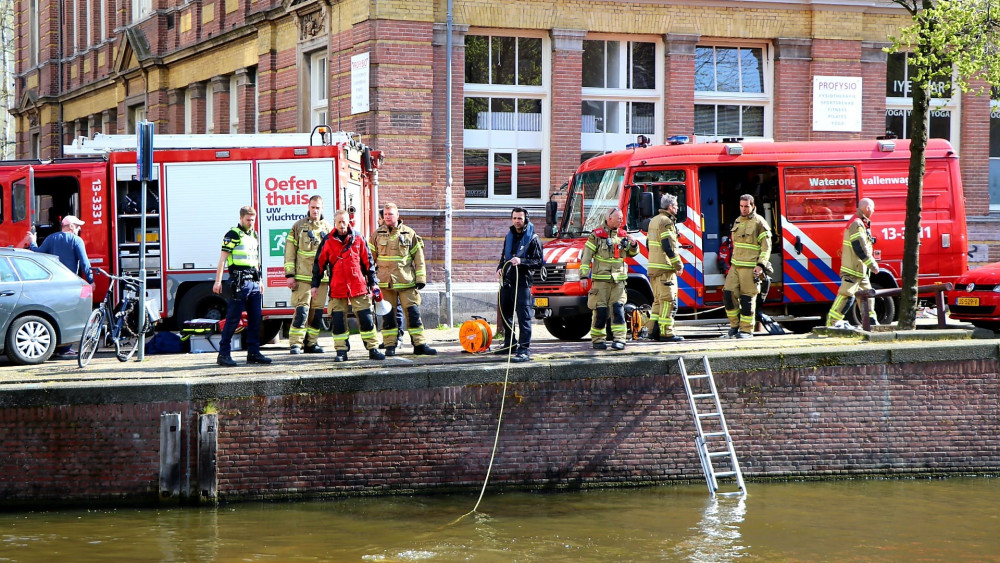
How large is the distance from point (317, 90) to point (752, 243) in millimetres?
11458

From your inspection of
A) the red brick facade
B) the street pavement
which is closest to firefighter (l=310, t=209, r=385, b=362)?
the street pavement

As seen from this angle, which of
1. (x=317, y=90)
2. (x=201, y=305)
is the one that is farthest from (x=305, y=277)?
(x=317, y=90)

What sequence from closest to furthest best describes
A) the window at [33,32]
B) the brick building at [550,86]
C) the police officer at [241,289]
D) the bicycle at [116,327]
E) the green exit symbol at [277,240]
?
the police officer at [241,289], the bicycle at [116,327], the green exit symbol at [277,240], the brick building at [550,86], the window at [33,32]

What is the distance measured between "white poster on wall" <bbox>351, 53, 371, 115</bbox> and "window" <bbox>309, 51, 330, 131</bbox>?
6.16ft

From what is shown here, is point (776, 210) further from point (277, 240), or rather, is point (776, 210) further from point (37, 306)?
point (37, 306)

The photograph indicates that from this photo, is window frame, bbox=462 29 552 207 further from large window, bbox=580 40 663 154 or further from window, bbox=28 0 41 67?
window, bbox=28 0 41 67

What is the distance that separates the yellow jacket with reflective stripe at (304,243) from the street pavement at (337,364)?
100 centimetres

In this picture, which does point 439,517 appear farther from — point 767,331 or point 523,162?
point 523,162

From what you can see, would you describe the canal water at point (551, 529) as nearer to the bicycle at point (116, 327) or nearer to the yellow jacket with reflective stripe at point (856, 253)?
the bicycle at point (116, 327)

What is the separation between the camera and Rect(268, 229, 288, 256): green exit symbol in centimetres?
1677

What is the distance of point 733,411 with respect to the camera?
12.5 metres

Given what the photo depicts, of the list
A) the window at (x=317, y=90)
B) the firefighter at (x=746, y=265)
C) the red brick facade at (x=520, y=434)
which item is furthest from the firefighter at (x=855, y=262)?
the window at (x=317, y=90)

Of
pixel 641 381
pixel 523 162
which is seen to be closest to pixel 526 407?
pixel 641 381

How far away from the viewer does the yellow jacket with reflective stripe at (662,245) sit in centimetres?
1452
